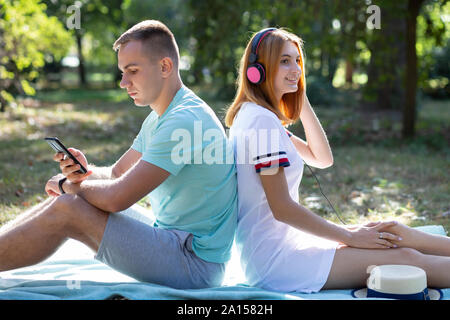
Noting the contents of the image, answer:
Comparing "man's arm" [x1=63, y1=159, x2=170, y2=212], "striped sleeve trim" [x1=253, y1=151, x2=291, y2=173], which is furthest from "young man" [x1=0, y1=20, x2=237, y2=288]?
"striped sleeve trim" [x1=253, y1=151, x2=291, y2=173]

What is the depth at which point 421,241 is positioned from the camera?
3143 mm

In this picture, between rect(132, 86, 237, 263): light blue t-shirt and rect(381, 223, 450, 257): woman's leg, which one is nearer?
rect(132, 86, 237, 263): light blue t-shirt

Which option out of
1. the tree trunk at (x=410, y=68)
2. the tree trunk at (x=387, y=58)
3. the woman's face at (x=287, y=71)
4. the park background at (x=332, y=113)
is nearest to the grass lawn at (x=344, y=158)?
the park background at (x=332, y=113)

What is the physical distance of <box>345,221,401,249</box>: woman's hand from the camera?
119 inches

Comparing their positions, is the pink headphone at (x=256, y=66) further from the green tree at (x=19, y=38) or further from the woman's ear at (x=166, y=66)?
the green tree at (x=19, y=38)

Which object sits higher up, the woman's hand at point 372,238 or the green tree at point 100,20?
the green tree at point 100,20

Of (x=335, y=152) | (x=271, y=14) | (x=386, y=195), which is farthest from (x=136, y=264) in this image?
(x=271, y=14)

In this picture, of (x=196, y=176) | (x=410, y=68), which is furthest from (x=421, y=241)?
(x=410, y=68)

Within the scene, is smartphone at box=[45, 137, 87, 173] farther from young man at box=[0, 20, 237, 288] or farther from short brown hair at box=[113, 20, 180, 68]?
short brown hair at box=[113, 20, 180, 68]

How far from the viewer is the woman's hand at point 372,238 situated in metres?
3.03

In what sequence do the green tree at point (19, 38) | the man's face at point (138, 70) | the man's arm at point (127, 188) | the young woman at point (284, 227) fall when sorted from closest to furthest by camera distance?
the man's arm at point (127, 188), the young woman at point (284, 227), the man's face at point (138, 70), the green tree at point (19, 38)

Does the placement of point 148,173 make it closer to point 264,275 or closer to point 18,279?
point 264,275

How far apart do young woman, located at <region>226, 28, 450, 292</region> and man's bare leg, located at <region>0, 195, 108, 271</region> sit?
0.80 metres

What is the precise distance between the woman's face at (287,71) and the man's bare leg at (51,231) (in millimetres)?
1179
